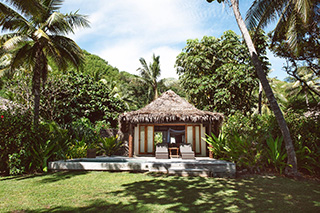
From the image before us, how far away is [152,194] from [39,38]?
8.38 m

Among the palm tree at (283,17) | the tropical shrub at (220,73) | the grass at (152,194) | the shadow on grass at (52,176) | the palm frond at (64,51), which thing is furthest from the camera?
the tropical shrub at (220,73)

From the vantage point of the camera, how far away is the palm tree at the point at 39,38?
9188 millimetres

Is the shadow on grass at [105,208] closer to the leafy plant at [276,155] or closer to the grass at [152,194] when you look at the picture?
the grass at [152,194]

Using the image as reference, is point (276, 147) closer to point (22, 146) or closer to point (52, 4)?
point (22, 146)

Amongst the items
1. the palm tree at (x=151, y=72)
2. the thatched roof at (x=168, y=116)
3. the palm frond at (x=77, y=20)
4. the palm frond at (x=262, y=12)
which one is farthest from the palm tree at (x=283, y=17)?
the palm tree at (x=151, y=72)

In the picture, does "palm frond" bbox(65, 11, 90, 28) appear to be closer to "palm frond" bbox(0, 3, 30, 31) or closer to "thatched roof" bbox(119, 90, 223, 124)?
"palm frond" bbox(0, 3, 30, 31)

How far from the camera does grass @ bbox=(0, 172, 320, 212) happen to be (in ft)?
13.3

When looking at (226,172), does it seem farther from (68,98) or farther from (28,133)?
(68,98)

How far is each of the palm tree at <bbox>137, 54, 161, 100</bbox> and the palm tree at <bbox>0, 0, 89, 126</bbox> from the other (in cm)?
1429

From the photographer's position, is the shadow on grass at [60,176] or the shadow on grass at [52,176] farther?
the shadow on grass at [52,176]

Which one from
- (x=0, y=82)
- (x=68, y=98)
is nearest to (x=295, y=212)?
(x=68, y=98)

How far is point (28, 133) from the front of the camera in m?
7.47

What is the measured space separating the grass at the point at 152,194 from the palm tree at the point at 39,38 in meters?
4.06

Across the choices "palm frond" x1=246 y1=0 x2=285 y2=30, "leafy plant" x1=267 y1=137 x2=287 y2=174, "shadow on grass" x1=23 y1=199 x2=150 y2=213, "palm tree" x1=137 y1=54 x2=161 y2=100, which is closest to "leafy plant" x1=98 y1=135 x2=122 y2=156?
"shadow on grass" x1=23 y1=199 x2=150 y2=213
